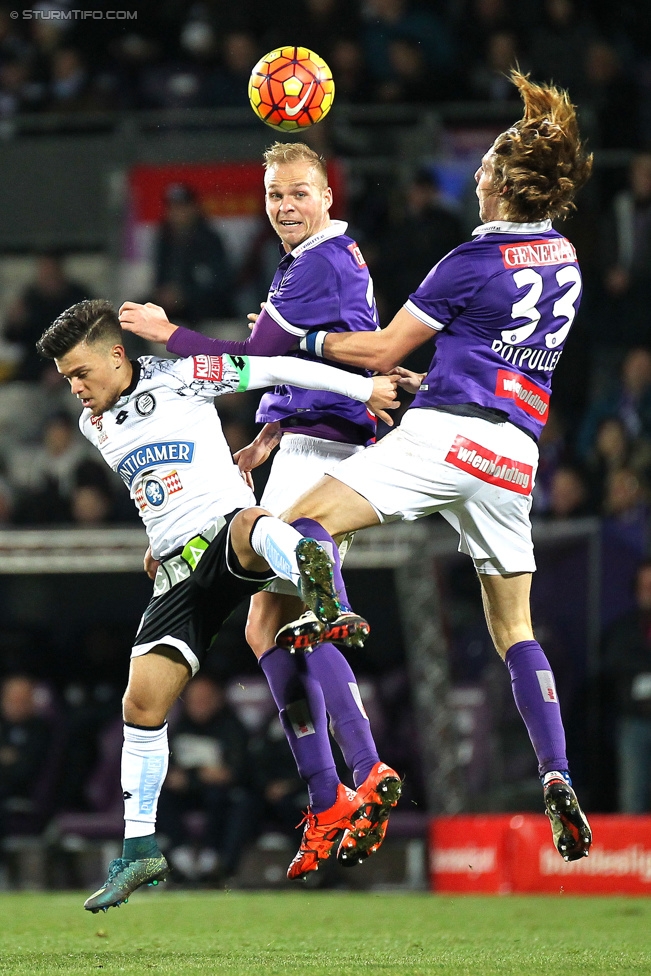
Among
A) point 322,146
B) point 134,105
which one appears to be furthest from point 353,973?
point 134,105

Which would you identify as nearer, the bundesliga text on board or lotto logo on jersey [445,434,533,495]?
lotto logo on jersey [445,434,533,495]

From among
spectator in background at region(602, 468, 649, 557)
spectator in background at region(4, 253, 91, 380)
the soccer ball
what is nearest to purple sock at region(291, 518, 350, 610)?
the soccer ball

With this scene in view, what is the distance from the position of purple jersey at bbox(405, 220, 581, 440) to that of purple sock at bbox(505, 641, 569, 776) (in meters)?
0.98

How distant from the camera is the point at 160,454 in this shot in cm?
651

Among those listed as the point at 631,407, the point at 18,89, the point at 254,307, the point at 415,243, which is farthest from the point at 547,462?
the point at 18,89

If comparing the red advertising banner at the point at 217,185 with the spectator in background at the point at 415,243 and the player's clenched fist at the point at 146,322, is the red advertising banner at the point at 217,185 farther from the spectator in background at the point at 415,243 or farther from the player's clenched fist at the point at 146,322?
the player's clenched fist at the point at 146,322

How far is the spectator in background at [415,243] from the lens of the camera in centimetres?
1200

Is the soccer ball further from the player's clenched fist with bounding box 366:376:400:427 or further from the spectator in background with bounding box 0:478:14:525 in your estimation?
the spectator in background with bounding box 0:478:14:525

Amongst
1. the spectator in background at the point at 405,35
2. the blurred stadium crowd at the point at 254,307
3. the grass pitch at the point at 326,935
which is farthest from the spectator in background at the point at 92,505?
the spectator in background at the point at 405,35

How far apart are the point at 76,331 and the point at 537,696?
2.50 meters

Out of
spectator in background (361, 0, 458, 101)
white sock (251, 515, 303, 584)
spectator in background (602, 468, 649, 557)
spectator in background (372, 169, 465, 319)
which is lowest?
spectator in background (602, 468, 649, 557)

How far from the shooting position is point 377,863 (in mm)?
11477

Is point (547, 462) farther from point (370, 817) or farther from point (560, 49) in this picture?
point (370, 817)

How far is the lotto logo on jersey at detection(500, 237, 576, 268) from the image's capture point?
19.6 feet
